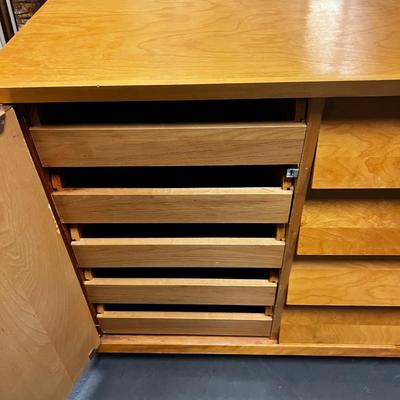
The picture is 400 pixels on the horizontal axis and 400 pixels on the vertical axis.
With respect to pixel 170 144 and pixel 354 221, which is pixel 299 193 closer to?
pixel 354 221

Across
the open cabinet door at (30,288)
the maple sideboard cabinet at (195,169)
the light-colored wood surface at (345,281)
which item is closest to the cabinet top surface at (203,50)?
the maple sideboard cabinet at (195,169)

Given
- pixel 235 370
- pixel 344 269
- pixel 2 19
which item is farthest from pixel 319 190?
pixel 2 19

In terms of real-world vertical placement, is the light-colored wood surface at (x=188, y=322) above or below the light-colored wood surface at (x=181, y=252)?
below

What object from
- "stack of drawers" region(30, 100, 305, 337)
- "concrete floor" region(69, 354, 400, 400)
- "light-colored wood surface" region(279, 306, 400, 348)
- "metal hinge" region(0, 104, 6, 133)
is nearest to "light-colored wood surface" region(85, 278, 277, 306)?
"stack of drawers" region(30, 100, 305, 337)

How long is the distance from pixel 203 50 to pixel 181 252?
14.8 inches

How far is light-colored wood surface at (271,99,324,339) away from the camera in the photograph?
0.49 metres

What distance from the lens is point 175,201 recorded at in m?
0.59

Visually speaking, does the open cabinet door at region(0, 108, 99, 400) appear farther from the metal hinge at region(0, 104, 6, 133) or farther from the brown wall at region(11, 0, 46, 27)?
the brown wall at region(11, 0, 46, 27)

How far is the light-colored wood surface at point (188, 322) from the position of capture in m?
0.84

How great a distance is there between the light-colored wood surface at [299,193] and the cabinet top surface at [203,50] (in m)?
0.04

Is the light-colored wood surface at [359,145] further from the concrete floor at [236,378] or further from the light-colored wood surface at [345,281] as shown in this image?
the concrete floor at [236,378]

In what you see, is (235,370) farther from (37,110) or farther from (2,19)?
(2,19)

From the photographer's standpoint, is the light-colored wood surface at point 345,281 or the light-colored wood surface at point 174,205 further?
the light-colored wood surface at point 345,281

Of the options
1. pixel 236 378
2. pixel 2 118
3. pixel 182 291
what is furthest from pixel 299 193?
pixel 236 378
